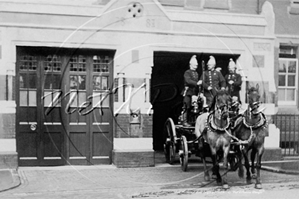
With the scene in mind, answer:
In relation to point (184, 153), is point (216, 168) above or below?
below

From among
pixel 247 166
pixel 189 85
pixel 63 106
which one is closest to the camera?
pixel 247 166

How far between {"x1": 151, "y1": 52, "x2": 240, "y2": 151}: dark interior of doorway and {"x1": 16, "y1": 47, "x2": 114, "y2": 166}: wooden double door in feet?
5.53

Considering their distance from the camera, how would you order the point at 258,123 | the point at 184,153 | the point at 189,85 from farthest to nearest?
the point at 189,85, the point at 184,153, the point at 258,123

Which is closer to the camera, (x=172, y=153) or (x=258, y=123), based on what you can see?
(x=258, y=123)

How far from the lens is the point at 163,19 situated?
391 inches

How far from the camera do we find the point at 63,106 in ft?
32.1

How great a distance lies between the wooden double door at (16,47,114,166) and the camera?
9.59 meters

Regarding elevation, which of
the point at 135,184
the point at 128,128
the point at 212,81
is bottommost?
the point at 135,184

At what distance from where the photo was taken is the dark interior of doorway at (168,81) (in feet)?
35.1

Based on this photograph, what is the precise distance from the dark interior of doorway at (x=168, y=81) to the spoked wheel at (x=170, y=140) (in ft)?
3.03

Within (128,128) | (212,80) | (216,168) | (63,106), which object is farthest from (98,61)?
(216,168)

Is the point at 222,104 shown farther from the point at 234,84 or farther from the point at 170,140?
the point at 170,140

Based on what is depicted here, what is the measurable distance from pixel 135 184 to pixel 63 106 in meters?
2.80

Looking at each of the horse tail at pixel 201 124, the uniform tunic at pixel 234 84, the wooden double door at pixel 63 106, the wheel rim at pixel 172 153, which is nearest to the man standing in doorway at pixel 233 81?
the uniform tunic at pixel 234 84
